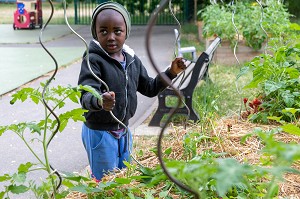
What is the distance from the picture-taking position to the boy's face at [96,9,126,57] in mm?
3604

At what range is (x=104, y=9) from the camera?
3643mm

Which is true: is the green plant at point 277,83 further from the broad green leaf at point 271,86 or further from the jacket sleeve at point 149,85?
the jacket sleeve at point 149,85

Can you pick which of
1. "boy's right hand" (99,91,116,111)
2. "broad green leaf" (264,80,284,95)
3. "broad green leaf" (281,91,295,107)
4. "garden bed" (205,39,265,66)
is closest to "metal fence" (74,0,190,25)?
"garden bed" (205,39,265,66)

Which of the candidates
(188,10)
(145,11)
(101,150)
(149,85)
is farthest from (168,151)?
(145,11)

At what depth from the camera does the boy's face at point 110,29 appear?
360cm

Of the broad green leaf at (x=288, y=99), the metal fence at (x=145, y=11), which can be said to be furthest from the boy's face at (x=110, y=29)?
the metal fence at (x=145, y=11)

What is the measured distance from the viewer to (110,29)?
3611 mm

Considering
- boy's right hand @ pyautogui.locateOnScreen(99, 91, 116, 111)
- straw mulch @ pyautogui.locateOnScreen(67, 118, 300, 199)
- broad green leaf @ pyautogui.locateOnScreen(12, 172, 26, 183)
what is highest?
boy's right hand @ pyautogui.locateOnScreen(99, 91, 116, 111)

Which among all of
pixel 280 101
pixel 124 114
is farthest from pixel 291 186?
pixel 124 114

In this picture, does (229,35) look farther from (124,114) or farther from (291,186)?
(291,186)

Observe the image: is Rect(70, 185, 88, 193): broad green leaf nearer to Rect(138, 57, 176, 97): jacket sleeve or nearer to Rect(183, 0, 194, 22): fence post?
Rect(138, 57, 176, 97): jacket sleeve

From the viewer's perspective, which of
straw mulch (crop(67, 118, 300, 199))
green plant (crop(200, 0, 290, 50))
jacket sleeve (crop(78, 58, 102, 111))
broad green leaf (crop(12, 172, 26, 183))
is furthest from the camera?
green plant (crop(200, 0, 290, 50))

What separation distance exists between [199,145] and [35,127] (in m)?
1.03

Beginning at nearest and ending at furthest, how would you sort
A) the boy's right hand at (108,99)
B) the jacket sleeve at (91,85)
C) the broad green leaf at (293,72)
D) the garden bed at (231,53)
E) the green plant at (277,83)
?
the boy's right hand at (108,99) < the jacket sleeve at (91,85) < the green plant at (277,83) < the broad green leaf at (293,72) < the garden bed at (231,53)
